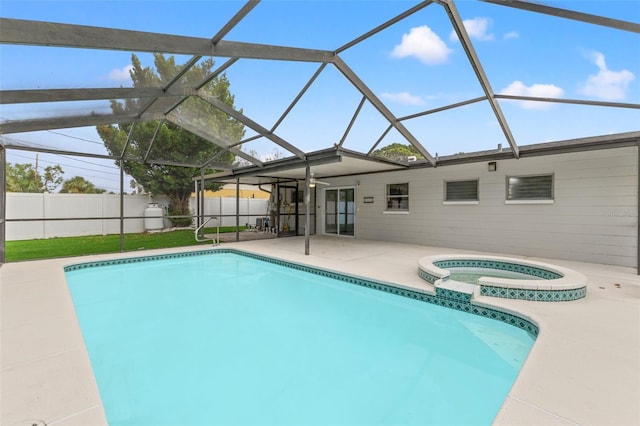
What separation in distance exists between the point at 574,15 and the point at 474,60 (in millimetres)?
1449

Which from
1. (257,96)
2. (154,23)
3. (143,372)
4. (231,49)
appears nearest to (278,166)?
(257,96)

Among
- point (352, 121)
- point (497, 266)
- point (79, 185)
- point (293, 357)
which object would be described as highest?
point (352, 121)

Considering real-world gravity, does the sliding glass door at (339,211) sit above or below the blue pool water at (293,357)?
above

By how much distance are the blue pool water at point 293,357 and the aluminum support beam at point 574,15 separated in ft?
10.9

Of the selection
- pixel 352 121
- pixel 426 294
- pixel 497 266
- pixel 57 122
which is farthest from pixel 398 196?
pixel 57 122

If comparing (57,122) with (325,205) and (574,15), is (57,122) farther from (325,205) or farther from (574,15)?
(325,205)

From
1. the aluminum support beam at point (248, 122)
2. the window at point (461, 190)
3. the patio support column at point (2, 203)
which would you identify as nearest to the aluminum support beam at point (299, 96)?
the aluminum support beam at point (248, 122)

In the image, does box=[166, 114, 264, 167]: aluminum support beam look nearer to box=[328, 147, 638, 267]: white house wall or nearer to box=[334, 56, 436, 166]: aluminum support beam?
box=[334, 56, 436, 166]: aluminum support beam

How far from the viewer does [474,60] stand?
4438 mm

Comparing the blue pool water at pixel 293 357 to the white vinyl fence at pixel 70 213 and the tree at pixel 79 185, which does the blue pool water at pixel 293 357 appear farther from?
the tree at pixel 79 185

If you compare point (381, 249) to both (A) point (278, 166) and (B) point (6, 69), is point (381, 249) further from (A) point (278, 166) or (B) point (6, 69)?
(B) point (6, 69)

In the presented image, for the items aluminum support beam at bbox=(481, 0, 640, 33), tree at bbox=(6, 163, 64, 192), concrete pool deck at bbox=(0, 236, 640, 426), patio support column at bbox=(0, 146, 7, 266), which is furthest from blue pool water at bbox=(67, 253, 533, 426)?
tree at bbox=(6, 163, 64, 192)

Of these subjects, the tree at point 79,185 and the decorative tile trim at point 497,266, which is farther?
the tree at point 79,185

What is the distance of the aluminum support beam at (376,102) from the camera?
5030 millimetres
